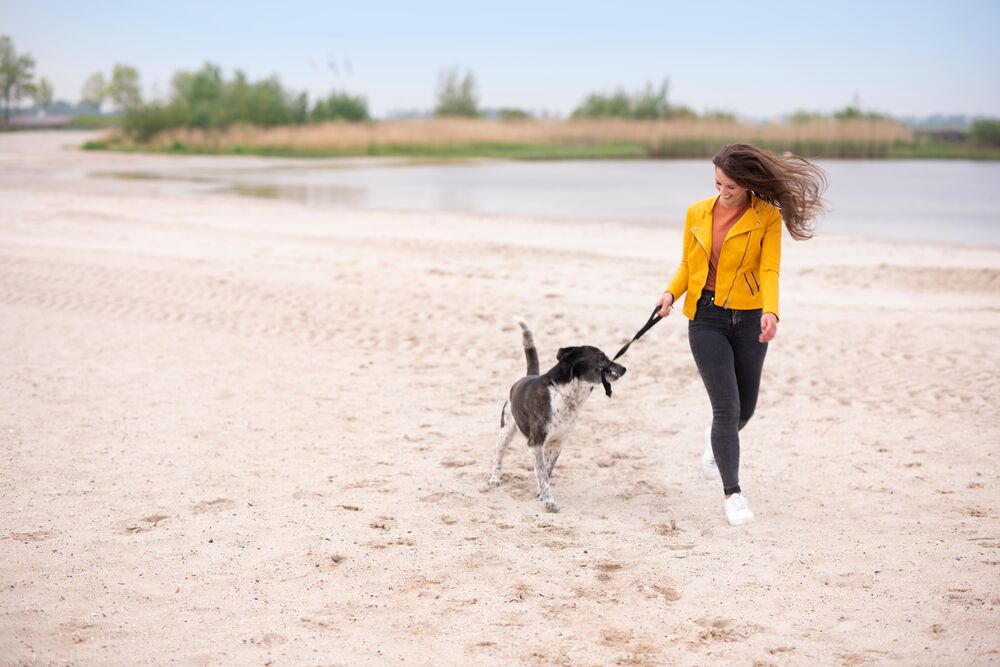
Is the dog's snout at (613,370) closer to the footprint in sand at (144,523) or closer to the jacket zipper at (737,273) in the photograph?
the jacket zipper at (737,273)

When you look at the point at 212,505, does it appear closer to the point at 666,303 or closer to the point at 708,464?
the point at 666,303

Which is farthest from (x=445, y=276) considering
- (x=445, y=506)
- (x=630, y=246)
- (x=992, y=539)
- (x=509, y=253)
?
(x=992, y=539)

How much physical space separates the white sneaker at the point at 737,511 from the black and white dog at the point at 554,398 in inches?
35.7

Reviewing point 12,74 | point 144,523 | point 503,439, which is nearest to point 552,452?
point 503,439

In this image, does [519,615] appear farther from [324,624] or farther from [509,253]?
[509,253]

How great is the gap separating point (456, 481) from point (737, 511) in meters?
1.70

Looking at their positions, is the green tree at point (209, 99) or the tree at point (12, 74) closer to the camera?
the green tree at point (209, 99)

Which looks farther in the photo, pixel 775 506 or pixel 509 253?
pixel 509 253

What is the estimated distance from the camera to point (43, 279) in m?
11.4

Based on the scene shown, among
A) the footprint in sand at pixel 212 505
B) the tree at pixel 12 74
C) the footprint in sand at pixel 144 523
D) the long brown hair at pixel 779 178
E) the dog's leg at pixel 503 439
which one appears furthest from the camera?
the tree at pixel 12 74

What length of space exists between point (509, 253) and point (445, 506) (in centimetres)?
884

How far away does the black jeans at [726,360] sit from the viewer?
468cm

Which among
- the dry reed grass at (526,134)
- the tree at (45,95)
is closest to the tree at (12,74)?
the tree at (45,95)

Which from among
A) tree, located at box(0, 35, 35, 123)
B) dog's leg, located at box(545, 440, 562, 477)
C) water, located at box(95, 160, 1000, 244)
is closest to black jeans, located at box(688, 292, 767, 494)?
dog's leg, located at box(545, 440, 562, 477)
